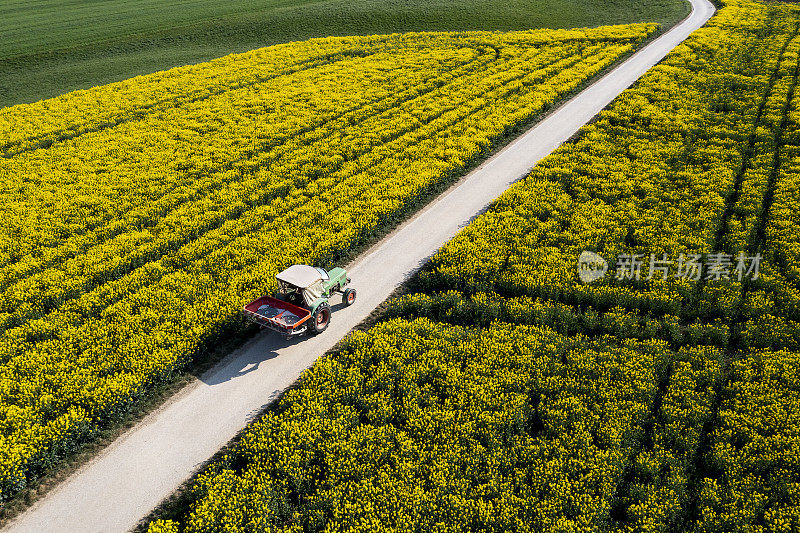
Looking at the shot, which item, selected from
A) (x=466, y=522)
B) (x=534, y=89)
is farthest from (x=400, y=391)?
(x=534, y=89)

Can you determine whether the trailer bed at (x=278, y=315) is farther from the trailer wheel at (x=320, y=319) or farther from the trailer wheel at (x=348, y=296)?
the trailer wheel at (x=348, y=296)

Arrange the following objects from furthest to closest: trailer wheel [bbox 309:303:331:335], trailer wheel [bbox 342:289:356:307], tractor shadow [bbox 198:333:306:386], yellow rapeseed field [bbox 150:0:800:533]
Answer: trailer wheel [bbox 342:289:356:307], trailer wheel [bbox 309:303:331:335], tractor shadow [bbox 198:333:306:386], yellow rapeseed field [bbox 150:0:800:533]

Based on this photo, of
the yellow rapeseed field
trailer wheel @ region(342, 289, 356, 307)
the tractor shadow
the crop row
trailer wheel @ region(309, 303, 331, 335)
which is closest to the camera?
the yellow rapeseed field

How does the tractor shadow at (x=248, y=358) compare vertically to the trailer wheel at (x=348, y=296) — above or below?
below

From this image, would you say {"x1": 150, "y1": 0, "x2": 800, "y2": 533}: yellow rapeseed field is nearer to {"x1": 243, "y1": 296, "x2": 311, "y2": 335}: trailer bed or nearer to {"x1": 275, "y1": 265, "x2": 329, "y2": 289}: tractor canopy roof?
{"x1": 243, "y1": 296, "x2": 311, "y2": 335}: trailer bed

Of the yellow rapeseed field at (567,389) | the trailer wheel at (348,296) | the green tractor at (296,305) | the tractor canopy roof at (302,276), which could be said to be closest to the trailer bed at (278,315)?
the green tractor at (296,305)

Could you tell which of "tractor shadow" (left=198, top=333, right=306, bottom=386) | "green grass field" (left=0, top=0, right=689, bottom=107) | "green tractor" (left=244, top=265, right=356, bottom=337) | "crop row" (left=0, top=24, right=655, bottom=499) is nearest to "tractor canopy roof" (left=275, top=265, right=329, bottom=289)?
"green tractor" (left=244, top=265, right=356, bottom=337)

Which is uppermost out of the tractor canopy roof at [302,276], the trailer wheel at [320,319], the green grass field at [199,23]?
the green grass field at [199,23]

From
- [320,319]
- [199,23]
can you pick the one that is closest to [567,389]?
[320,319]
